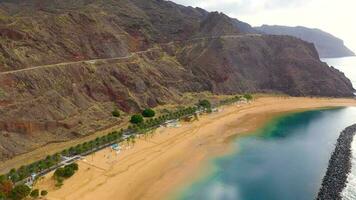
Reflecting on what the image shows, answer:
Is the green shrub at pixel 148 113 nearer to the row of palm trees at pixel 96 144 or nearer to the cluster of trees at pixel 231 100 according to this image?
the row of palm trees at pixel 96 144

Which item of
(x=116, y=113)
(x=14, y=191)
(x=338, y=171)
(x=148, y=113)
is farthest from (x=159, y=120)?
(x=14, y=191)

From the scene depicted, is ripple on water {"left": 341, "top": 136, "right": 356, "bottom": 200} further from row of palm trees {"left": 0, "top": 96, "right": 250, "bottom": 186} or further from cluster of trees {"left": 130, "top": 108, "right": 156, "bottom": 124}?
cluster of trees {"left": 130, "top": 108, "right": 156, "bottom": 124}

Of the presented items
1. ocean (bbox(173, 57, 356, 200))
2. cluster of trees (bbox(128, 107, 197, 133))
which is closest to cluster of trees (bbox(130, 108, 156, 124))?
cluster of trees (bbox(128, 107, 197, 133))

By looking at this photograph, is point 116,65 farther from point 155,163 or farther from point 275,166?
point 275,166

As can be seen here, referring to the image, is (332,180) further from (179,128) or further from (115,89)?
(115,89)

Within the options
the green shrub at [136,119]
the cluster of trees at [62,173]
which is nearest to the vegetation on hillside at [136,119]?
the green shrub at [136,119]

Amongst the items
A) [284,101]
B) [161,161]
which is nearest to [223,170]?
[161,161]
